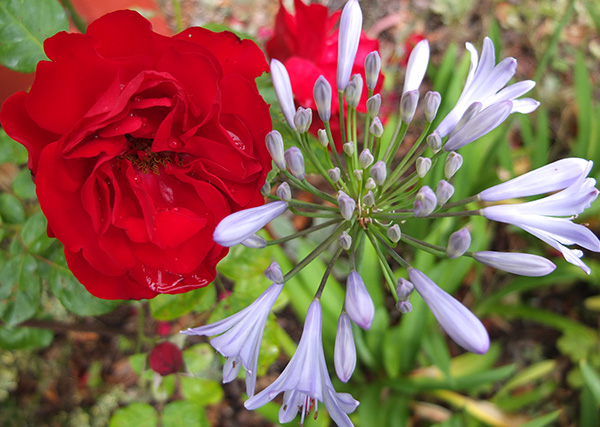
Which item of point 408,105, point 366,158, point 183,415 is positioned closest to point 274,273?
point 366,158

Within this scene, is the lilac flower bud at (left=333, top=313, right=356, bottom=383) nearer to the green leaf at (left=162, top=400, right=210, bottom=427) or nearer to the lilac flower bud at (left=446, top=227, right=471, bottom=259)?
the lilac flower bud at (left=446, top=227, right=471, bottom=259)

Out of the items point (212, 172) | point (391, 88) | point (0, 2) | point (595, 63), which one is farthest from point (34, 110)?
point (595, 63)

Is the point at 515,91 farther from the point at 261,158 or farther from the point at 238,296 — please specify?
the point at 238,296

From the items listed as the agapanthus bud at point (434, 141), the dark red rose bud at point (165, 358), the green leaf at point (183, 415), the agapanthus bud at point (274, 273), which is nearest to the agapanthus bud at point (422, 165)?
the agapanthus bud at point (434, 141)

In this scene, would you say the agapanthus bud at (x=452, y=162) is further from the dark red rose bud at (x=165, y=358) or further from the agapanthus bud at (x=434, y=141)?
the dark red rose bud at (x=165, y=358)

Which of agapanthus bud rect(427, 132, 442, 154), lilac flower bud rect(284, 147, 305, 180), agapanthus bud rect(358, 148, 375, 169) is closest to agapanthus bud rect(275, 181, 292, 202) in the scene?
lilac flower bud rect(284, 147, 305, 180)

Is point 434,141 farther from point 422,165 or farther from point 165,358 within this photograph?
point 165,358

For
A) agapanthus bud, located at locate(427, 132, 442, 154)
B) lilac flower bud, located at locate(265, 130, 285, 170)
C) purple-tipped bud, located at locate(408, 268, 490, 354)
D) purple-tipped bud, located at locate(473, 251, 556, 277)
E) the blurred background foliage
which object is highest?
lilac flower bud, located at locate(265, 130, 285, 170)
